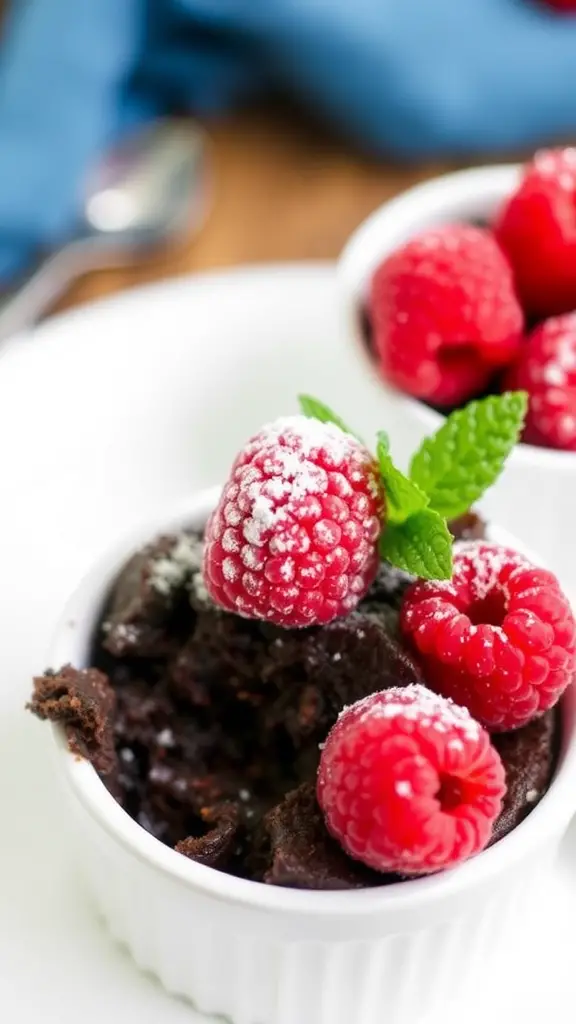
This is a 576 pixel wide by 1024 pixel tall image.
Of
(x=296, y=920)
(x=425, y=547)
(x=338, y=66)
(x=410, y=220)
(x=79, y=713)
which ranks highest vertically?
(x=338, y=66)

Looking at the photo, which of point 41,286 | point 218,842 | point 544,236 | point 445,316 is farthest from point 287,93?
point 218,842

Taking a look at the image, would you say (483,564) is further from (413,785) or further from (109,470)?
(109,470)

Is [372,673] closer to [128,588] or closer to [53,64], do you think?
[128,588]

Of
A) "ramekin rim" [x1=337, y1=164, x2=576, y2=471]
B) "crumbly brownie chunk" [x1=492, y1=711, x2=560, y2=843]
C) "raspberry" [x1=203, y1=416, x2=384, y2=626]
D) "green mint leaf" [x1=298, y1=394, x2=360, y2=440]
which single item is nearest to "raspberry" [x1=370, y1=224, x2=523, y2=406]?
"ramekin rim" [x1=337, y1=164, x2=576, y2=471]

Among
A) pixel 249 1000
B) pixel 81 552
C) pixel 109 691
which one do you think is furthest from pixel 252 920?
pixel 81 552

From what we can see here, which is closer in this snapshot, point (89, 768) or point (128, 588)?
point (89, 768)

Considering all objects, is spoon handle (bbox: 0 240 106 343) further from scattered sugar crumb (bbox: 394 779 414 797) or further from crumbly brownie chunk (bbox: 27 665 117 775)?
scattered sugar crumb (bbox: 394 779 414 797)
